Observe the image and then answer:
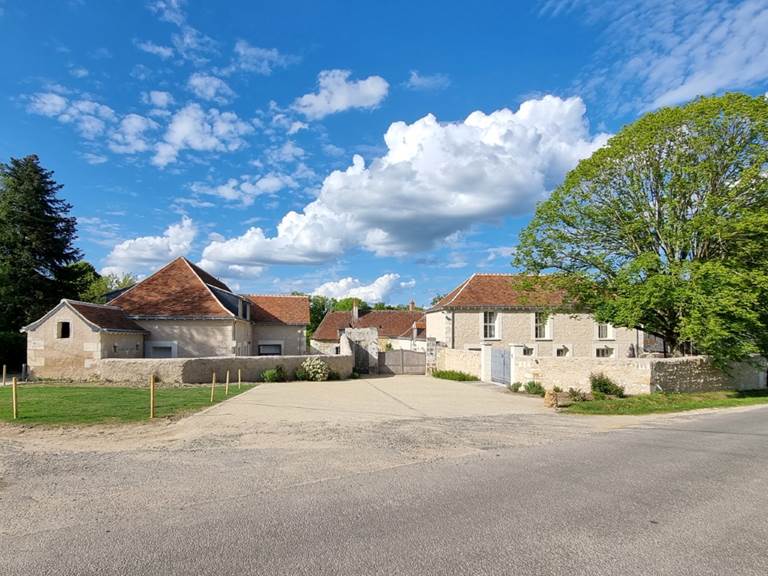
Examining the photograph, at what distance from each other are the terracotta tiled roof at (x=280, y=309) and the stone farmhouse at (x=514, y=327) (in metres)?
9.36

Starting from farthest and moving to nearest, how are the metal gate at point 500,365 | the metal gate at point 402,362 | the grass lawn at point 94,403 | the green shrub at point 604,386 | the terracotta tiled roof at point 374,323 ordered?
the terracotta tiled roof at point 374,323 → the metal gate at point 402,362 → the metal gate at point 500,365 → the green shrub at point 604,386 → the grass lawn at point 94,403

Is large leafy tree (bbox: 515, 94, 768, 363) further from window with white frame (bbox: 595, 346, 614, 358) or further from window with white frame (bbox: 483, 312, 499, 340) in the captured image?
window with white frame (bbox: 595, 346, 614, 358)

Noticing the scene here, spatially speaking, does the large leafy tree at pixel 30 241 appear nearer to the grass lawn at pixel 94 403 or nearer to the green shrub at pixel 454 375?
the grass lawn at pixel 94 403

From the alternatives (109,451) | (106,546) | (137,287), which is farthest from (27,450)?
(137,287)

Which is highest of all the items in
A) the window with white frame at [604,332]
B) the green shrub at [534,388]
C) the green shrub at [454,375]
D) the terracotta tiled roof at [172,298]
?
the terracotta tiled roof at [172,298]

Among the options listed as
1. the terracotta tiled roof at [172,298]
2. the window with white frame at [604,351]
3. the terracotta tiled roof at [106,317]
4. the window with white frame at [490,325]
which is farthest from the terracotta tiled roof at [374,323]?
the terracotta tiled roof at [106,317]

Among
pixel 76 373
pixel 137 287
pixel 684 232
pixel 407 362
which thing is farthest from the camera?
pixel 407 362

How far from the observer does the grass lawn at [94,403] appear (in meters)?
11.5

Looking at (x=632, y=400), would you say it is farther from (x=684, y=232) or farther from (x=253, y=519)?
(x=253, y=519)

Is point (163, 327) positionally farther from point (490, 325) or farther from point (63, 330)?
point (490, 325)

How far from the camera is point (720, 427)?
11453 millimetres

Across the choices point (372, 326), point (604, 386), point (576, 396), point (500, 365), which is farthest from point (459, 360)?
point (372, 326)

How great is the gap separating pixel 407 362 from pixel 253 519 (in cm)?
2573

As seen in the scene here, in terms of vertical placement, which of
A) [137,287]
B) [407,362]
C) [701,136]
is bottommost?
[407,362]
